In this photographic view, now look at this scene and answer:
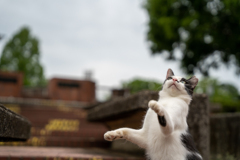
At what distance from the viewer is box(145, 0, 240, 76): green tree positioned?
7.79 metres

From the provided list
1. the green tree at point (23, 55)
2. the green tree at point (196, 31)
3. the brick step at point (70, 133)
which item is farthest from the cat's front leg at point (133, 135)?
the green tree at point (23, 55)

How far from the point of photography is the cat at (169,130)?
1.50m

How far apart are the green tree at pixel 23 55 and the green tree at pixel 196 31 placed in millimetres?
18079

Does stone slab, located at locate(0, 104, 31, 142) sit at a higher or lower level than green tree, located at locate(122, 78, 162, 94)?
lower

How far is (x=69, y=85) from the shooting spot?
548 inches

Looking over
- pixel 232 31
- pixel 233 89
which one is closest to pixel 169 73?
pixel 232 31

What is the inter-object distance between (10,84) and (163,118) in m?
12.9

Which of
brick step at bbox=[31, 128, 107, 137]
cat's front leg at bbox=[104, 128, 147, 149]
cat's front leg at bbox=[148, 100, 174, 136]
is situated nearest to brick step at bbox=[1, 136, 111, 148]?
brick step at bbox=[31, 128, 107, 137]

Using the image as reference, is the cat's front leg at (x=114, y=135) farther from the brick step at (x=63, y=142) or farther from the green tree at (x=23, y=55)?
the green tree at (x=23, y=55)

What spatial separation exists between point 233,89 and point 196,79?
90.0 feet

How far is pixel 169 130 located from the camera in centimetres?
146

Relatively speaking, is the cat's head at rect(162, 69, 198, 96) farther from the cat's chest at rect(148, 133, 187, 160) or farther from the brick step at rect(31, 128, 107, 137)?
the brick step at rect(31, 128, 107, 137)

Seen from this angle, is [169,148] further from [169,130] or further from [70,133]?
[70,133]

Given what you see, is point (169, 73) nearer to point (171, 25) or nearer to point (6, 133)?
point (6, 133)
